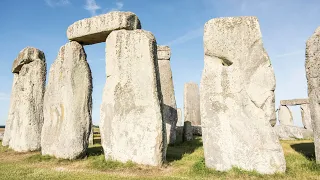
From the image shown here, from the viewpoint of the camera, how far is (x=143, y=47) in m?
7.77

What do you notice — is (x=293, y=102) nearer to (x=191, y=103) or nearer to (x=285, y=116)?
(x=285, y=116)

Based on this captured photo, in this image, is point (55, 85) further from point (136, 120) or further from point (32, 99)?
point (136, 120)

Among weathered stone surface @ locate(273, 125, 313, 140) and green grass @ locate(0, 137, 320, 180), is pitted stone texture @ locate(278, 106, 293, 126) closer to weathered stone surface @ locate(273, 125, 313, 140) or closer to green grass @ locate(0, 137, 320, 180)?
weathered stone surface @ locate(273, 125, 313, 140)

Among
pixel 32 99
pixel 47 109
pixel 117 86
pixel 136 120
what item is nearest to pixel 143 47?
pixel 117 86

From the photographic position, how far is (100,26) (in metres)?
8.59

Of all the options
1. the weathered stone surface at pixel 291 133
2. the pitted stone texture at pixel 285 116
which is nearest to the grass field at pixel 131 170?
the weathered stone surface at pixel 291 133

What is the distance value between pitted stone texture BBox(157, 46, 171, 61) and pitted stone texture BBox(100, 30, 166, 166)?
18.5 ft

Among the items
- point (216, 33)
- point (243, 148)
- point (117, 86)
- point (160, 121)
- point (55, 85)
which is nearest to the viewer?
point (243, 148)

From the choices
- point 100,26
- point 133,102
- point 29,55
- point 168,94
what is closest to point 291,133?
point 168,94

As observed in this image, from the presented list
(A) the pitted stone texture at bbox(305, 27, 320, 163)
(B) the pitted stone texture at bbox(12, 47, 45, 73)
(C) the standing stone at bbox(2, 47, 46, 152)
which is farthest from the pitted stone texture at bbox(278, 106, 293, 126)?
(B) the pitted stone texture at bbox(12, 47, 45, 73)

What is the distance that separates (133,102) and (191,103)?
8973mm

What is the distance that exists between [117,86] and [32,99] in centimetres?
516

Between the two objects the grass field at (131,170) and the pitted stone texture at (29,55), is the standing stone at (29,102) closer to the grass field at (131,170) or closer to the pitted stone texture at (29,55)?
the pitted stone texture at (29,55)

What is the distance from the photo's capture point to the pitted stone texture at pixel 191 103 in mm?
16234
